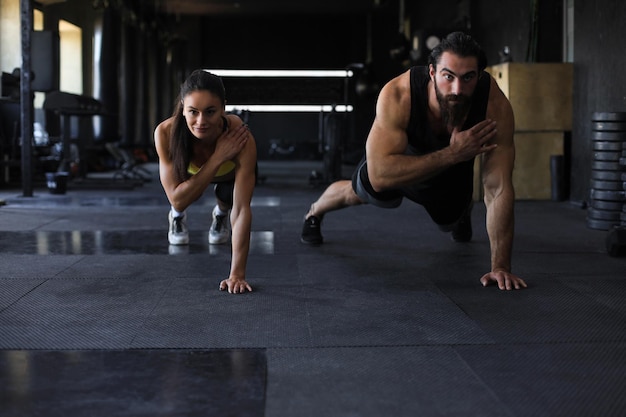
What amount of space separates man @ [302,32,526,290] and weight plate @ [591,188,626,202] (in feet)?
5.56

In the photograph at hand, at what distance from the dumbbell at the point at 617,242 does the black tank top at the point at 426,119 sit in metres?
0.83

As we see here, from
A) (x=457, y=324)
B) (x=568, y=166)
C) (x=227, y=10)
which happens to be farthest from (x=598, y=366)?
(x=227, y=10)

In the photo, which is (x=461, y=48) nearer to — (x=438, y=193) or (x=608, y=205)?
(x=438, y=193)

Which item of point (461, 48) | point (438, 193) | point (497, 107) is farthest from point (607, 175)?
point (461, 48)

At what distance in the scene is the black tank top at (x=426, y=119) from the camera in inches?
114

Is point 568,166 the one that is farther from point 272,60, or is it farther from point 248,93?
point 272,60

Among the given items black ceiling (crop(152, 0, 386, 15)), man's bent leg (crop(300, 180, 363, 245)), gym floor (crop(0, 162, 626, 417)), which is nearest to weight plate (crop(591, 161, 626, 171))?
gym floor (crop(0, 162, 626, 417))

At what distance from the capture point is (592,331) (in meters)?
2.25

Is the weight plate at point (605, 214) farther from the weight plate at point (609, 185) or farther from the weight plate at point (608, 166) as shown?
the weight plate at point (608, 166)

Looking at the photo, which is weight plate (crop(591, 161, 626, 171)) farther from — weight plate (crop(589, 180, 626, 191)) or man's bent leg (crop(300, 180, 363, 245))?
man's bent leg (crop(300, 180, 363, 245))

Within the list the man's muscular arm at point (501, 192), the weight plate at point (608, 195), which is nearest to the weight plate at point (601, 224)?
the weight plate at point (608, 195)

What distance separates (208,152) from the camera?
3.28 meters

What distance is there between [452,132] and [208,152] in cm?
103

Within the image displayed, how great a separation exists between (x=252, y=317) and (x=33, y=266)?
134cm
